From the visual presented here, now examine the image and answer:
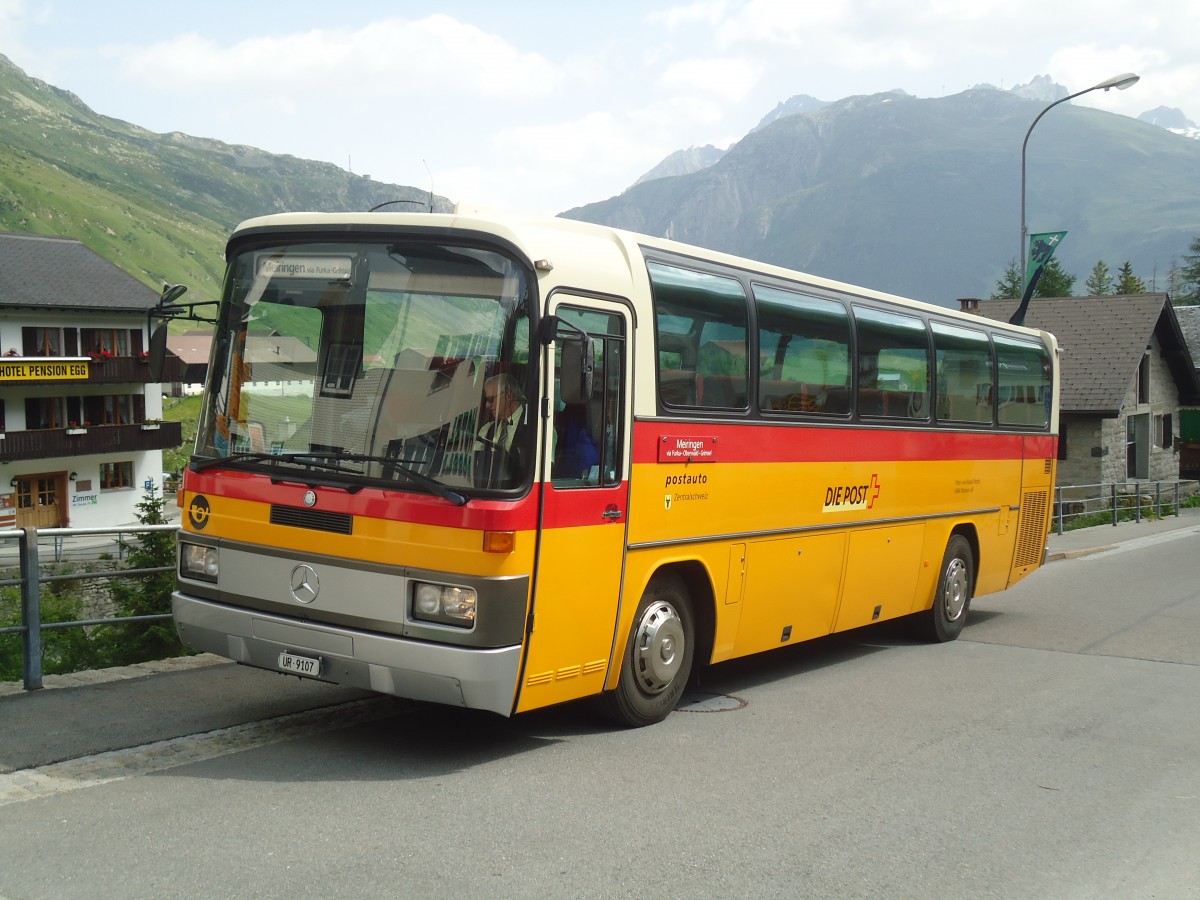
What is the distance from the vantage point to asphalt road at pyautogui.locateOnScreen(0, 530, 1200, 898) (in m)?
5.10

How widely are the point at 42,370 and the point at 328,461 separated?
67179 millimetres

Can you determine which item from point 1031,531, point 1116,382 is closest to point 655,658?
point 1031,531

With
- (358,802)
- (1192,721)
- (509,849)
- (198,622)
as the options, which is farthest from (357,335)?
(1192,721)

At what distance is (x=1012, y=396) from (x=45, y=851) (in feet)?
36.3

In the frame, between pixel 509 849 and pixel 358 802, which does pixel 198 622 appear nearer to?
pixel 358 802

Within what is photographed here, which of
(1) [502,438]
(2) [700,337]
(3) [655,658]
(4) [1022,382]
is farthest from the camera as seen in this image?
(4) [1022,382]

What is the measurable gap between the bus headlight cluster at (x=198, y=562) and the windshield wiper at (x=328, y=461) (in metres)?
0.47

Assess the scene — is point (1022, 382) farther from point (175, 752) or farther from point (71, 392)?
point (71, 392)

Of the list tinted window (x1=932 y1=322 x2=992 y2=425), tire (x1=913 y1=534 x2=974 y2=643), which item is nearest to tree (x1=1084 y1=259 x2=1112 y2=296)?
tinted window (x1=932 y1=322 x2=992 y2=425)

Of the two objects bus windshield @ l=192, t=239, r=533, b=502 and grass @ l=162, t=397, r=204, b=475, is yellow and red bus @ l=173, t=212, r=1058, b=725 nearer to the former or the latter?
bus windshield @ l=192, t=239, r=533, b=502

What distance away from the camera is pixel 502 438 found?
661 cm

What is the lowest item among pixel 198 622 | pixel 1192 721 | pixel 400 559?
pixel 1192 721

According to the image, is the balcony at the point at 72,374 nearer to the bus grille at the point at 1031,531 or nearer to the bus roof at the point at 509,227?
the bus grille at the point at 1031,531

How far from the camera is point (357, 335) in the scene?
6.84m
